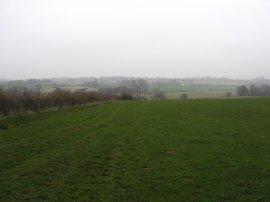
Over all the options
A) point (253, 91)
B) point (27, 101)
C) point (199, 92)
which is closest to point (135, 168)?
point (27, 101)

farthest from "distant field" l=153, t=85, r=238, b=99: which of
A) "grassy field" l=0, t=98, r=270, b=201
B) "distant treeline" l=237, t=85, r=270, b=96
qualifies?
"grassy field" l=0, t=98, r=270, b=201

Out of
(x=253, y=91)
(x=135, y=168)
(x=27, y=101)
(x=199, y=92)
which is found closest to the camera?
(x=135, y=168)

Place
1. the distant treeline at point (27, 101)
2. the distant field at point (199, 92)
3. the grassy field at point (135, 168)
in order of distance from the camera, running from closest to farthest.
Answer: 1. the grassy field at point (135, 168)
2. the distant treeline at point (27, 101)
3. the distant field at point (199, 92)

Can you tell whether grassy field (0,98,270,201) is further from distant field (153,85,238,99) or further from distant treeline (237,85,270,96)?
distant treeline (237,85,270,96)

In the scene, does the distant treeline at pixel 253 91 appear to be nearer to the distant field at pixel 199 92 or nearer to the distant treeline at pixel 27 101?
the distant field at pixel 199 92

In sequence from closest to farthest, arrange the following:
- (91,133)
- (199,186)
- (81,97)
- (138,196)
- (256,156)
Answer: (138,196) → (199,186) → (256,156) → (91,133) → (81,97)

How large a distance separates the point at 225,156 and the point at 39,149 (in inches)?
349

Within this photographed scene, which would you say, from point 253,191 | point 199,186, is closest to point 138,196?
point 199,186

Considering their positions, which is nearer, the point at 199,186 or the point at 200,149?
the point at 199,186

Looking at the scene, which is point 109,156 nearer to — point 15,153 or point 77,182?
point 77,182

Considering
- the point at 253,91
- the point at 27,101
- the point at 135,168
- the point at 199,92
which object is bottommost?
the point at 135,168

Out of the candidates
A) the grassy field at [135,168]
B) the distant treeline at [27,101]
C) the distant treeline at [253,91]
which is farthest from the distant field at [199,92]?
the grassy field at [135,168]

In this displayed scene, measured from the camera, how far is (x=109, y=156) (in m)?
12.0

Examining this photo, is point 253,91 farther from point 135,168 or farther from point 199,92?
point 135,168
